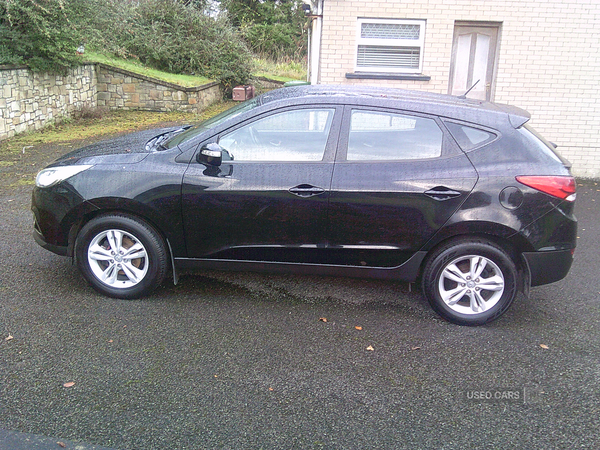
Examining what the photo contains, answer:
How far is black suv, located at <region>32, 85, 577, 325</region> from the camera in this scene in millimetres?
4086

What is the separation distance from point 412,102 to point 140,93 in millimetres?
13022

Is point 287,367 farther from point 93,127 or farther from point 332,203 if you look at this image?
point 93,127

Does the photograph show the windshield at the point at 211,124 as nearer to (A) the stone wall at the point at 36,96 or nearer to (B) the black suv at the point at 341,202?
(B) the black suv at the point at 341,202

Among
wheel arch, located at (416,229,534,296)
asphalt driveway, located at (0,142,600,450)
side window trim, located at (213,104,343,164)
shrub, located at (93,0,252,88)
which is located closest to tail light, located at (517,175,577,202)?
wheel arch, located at (416,229,534,296)

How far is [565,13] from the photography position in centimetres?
904

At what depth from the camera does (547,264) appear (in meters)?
4.13

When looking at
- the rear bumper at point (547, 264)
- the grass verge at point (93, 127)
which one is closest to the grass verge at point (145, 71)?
the grass verge at point (93, 127)

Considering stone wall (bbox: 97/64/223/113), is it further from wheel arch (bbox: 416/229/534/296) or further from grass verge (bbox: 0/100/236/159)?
wheel arch (bbox: 416/229/534/296)

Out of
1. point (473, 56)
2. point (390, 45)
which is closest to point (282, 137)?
point (390, 45)

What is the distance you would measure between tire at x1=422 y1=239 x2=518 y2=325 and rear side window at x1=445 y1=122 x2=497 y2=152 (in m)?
0.73

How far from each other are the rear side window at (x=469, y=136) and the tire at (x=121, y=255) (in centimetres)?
245

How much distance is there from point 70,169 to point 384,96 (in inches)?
102

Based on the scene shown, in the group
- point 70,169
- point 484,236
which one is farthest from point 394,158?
point 70,169

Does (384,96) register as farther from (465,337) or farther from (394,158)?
(465,337)
